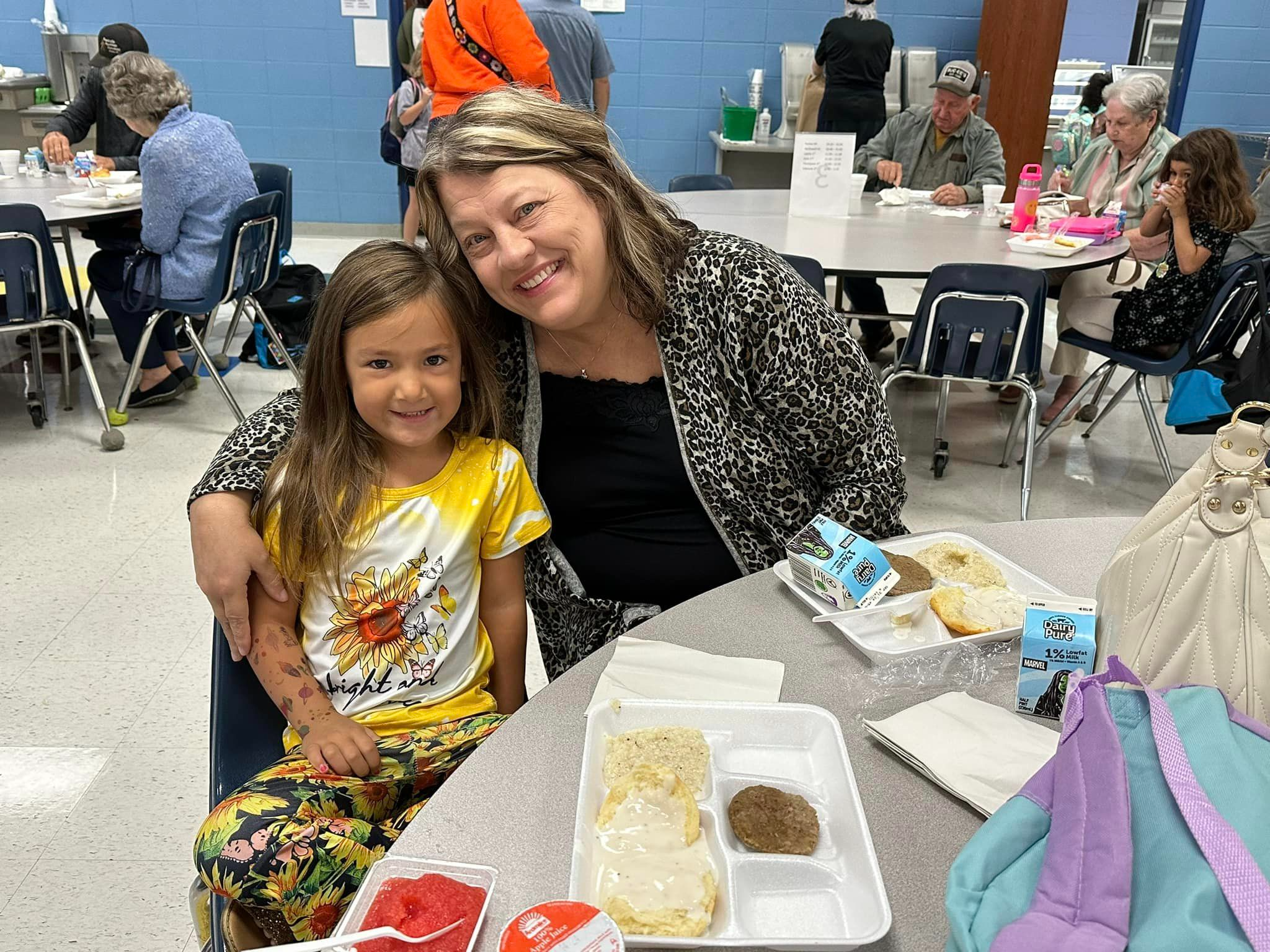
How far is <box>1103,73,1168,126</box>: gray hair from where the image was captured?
4.30 m

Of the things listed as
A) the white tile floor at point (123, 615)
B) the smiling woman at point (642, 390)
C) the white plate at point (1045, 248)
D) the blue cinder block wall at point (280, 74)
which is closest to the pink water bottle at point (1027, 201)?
the white plate at point (1045, 248)

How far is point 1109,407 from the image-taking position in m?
3.95

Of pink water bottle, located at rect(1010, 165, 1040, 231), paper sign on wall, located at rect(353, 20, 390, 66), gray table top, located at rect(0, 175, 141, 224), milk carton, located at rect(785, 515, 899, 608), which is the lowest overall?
milk carton, located at rect(785, 515, 899, 608)

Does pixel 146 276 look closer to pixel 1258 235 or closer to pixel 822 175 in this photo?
pixel 822 175

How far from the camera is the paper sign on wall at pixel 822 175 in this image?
13.1ft

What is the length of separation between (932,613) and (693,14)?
668cm

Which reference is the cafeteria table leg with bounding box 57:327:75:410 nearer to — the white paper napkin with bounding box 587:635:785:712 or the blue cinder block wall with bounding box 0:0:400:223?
the blue cinder block wall with bounding box 0:0:400:223

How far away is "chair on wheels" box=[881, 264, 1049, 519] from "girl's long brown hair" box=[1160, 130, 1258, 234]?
872 mm

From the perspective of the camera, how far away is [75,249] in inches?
268

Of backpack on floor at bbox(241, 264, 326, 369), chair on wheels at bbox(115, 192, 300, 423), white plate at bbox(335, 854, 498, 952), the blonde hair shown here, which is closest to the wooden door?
backpack on floor at bbox(241, 264, 326, 369)

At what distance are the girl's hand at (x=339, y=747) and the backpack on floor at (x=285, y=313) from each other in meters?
3.49

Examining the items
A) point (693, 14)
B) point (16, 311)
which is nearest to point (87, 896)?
point (16, 311)

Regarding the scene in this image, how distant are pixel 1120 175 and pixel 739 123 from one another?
8.78ft

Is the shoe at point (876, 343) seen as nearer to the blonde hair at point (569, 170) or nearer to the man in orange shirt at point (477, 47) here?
the man in orange shirt at point (477, 47)
